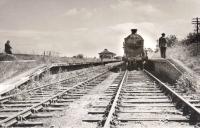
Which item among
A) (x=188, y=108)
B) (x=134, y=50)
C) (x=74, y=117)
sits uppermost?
(x=134, y=50)

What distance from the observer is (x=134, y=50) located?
99.5 feet

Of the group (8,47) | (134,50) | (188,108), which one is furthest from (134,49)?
(188,108)

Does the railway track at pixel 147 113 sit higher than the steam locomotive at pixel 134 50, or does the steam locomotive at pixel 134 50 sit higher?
the steam locomotive at pixel 134 50

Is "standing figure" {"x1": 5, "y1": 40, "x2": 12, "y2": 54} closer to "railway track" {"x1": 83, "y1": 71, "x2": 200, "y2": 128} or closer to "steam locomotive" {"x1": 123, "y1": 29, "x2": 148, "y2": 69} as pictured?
"steam locomotive" {"x1": 123, "y1": 29, "x2": 148, "y2": 69}

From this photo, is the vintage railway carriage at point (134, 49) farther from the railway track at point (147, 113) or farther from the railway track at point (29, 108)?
the railway track at point (147, 113)

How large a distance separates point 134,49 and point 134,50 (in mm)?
100

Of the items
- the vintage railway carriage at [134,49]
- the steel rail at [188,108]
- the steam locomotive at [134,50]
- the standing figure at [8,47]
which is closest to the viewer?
the steel rail at [188,108]

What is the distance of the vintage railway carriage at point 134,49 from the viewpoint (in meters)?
29.4

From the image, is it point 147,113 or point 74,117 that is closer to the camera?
point 74,117

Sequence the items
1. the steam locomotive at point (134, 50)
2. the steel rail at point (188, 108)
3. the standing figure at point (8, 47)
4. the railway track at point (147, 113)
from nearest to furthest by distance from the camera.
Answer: the railway track at point (147, 113) → the steel rail at point (188, 108) → the standing figure at point (8, 47) → the steam locomotive at point (134, 50)

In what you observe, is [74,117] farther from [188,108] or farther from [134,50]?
[134,50]

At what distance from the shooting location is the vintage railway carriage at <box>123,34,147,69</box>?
2941 centimetres

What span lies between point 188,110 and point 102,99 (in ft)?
9.65

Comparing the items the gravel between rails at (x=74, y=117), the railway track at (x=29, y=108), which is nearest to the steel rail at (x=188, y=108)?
the gravel between rails at (x=74, y=117)
